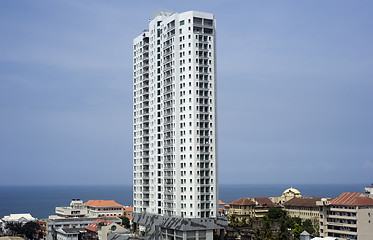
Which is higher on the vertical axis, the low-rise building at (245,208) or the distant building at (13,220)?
the low-rise building at (245,208)

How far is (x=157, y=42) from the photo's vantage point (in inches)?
5202

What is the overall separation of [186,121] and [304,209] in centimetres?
9010

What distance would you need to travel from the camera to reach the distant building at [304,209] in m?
180

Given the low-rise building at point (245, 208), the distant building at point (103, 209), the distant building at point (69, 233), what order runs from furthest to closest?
the distant building at point (103, 209)
the low-rise building at point (245, 208)
the distant building at point (69, 233)

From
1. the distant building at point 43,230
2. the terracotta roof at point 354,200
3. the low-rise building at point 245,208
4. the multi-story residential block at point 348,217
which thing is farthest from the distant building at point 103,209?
the terracotta roof at point 354,200

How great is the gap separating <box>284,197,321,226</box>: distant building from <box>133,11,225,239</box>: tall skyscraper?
7272cm

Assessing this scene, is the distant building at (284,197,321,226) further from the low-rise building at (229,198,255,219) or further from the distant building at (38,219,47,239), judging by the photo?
the distant building at (38,219,47,239)

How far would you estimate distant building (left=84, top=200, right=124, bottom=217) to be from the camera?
634 ft

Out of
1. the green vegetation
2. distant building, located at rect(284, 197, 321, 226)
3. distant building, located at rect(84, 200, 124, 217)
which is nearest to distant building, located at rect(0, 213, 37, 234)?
distant building, located at rect(84, 200, 124, 217)

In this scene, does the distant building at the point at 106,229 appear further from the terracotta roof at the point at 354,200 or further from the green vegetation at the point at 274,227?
the terracotta roof at the point at 354,200

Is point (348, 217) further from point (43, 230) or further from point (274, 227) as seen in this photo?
point (43, 230)

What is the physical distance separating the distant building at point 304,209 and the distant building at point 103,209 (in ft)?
233

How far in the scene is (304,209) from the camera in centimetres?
18650

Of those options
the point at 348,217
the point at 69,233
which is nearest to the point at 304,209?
the point at 348,217
